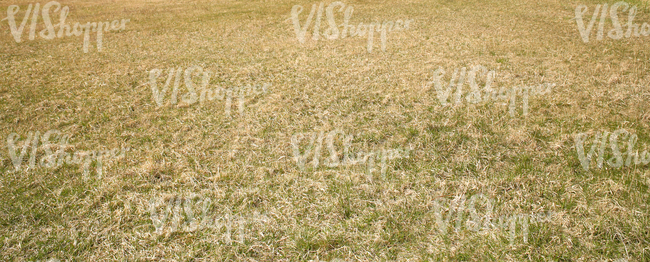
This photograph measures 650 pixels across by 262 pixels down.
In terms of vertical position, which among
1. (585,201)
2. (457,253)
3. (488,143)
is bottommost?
(457,253)

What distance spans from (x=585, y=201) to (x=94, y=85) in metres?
10.4

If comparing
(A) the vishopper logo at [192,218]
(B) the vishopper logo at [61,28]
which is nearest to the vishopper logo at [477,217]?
(A) the vishopper logo at [192,218]

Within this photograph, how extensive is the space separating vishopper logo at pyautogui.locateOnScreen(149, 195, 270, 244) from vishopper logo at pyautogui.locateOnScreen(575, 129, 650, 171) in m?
4.69

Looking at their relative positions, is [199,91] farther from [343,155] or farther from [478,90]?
[478,90]

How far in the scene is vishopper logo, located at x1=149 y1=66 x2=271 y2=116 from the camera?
25.8 ft

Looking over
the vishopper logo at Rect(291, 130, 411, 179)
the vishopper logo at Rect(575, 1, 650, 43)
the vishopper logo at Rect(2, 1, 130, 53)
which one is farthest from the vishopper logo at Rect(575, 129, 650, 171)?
the vishopper logo at Rect(2, 1, 130, 53)

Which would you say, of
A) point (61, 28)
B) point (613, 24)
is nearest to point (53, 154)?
point (61, 28)

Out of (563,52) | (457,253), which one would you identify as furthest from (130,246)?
(563,52)

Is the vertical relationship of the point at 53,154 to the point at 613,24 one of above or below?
below

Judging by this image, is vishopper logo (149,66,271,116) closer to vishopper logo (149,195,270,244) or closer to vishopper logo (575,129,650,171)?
vishopper logo (149,195,270,244)

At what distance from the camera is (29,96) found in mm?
8359

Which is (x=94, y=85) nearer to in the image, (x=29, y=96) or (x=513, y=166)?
(x=29, y=96)

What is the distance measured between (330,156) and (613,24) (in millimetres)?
14806

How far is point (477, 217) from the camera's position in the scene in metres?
4.17
